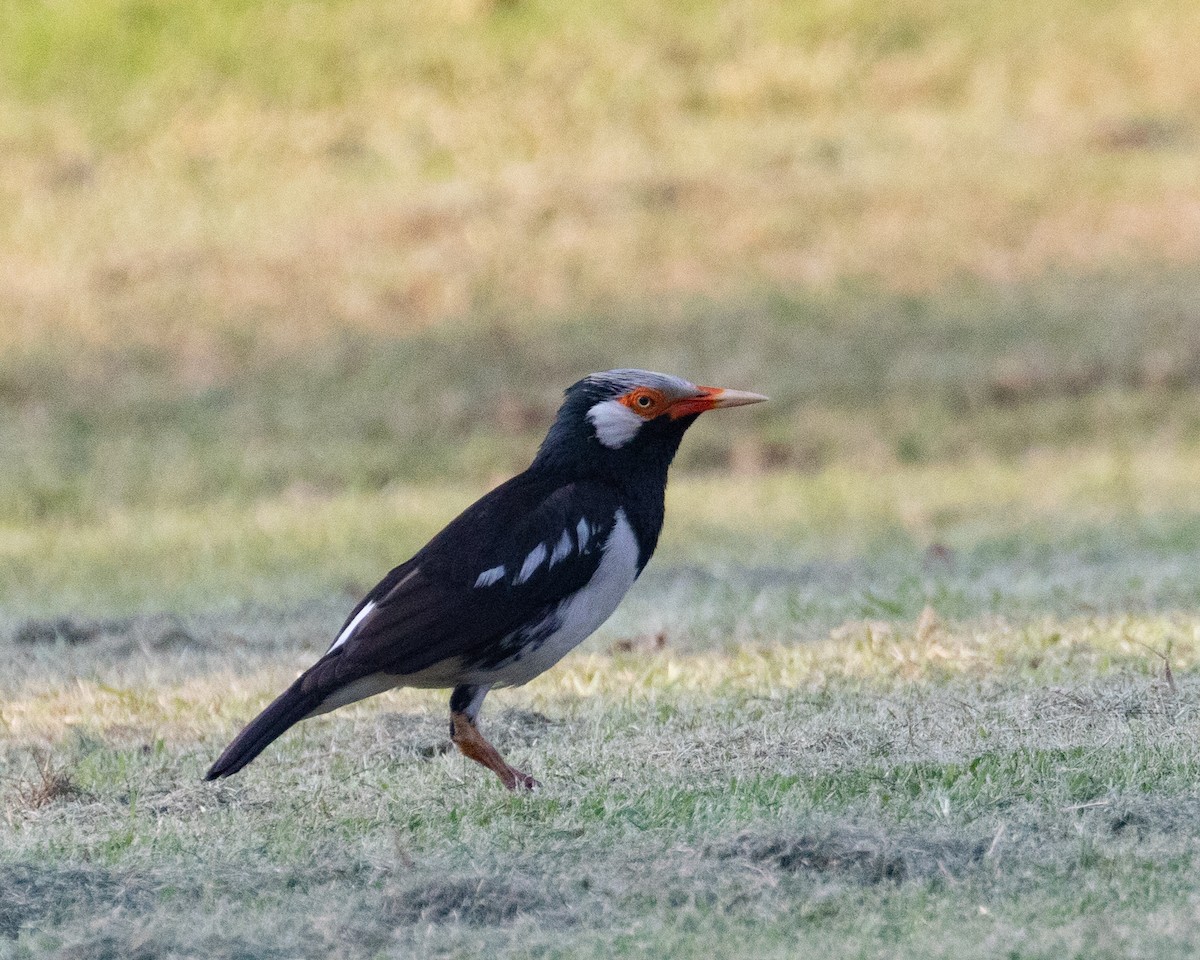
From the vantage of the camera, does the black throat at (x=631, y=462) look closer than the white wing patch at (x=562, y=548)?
No

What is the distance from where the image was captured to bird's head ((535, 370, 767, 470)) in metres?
6.25

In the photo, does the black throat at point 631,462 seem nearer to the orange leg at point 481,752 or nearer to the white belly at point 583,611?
the white belly at point 583,611

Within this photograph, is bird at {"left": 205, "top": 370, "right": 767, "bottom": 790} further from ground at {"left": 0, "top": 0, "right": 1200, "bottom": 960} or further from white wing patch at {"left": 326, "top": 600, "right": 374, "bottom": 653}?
ground at {"left": 0, "top": 0, "right": 1200, "bottom": 960}

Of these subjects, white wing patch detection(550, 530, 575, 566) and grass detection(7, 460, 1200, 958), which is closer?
grass detection(7, 460, 1200, 958)

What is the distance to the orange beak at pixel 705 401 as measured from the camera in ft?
20.7

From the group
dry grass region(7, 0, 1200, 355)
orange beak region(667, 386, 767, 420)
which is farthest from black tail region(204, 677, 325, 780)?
dry grass region(7, 0, 1200, 355)

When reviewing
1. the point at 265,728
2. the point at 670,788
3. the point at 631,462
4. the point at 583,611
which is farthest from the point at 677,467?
the point at 265,728

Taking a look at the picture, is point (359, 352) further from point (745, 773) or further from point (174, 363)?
point (745, 773)

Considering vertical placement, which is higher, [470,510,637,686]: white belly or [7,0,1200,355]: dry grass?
[7,0,1200,355]: dry grass

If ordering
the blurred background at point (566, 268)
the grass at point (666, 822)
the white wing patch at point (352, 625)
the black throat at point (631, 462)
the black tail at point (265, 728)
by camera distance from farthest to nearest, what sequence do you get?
the blurred background at point (566, 268) → the black throat at point (631, 462) → the white wing patch at point (352, 625) → the black tail at point (265, 728) → the grass at point (666, 822)

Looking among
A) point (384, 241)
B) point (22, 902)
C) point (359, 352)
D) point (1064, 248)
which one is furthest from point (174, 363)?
point (22, 902)

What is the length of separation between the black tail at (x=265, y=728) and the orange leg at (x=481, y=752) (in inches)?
19.5

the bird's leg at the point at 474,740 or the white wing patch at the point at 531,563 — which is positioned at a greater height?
the white wing patch at the point at 531,563

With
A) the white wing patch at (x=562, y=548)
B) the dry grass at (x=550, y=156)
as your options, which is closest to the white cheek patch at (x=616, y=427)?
the white wing patch at (x=562, y=548)
